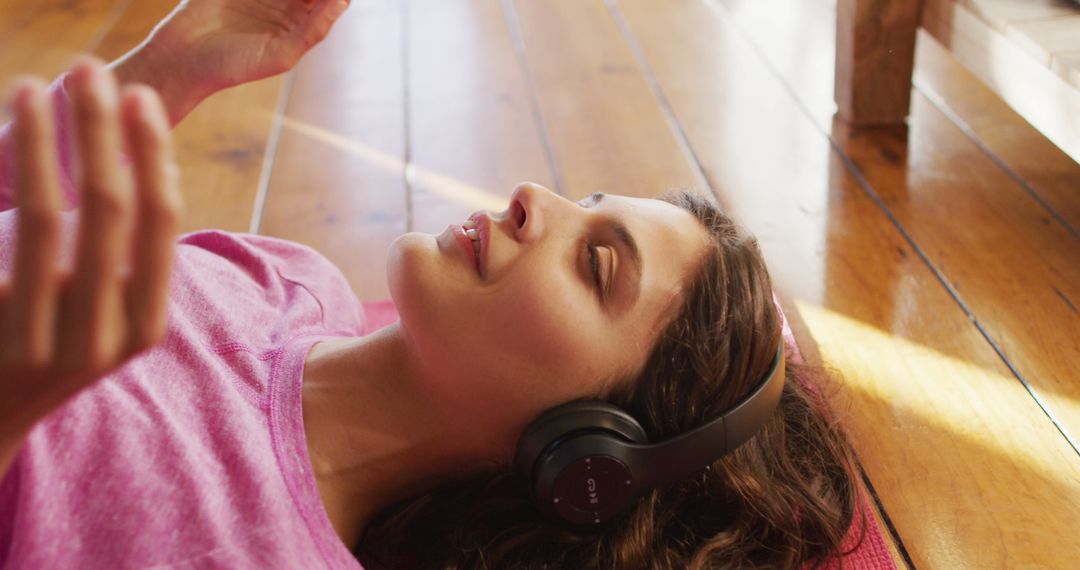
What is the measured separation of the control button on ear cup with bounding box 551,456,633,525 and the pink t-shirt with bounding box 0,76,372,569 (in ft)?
0.75

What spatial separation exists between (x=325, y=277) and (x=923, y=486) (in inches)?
35.7

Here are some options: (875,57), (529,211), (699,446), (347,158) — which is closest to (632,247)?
(529,211)

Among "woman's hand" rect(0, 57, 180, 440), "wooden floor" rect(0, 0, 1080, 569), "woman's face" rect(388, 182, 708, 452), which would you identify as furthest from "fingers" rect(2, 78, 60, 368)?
"wooden floor" rect(0, 0, 1080, 569)

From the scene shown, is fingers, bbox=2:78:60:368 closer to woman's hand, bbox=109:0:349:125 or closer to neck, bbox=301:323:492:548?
neck, bbox=301:323:492:548

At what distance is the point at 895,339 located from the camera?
1.62 metres

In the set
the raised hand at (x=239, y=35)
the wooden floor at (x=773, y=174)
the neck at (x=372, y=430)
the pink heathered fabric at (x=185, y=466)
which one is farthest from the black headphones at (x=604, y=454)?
the raised hand at (x=239, y=35)

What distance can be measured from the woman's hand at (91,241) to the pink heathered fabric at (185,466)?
11.6 inches

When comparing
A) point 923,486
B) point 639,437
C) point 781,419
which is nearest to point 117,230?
point 639,437

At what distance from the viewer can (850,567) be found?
1.21 m

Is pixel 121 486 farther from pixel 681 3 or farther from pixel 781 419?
pixel 681 3

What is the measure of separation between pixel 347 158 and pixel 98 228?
64.9 inches

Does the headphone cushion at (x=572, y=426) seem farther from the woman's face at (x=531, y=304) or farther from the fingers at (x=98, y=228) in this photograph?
the fingers at (x=98, y=228)

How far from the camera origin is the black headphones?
1063 mm

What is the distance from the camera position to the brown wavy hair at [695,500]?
1154mm
